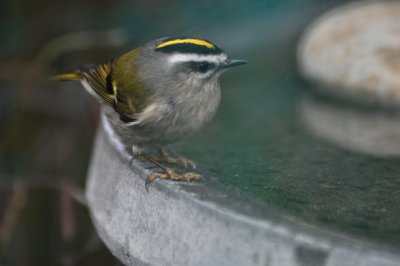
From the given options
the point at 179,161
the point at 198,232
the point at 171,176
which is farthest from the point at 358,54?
the point at 198,232

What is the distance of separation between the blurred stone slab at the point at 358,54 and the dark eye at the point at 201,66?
120cm

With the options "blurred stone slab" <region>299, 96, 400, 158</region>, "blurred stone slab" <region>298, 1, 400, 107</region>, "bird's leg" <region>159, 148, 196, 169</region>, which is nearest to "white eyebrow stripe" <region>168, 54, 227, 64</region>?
"bird's leg" <region>159, 148, 196, 169</region>

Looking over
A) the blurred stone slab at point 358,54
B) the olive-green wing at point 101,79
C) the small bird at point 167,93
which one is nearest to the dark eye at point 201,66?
the small bird at point 167,93

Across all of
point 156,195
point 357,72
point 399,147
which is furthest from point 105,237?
point 357,72

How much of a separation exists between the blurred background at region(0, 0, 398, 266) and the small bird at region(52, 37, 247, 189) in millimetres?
654

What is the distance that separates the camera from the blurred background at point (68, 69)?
191 inches

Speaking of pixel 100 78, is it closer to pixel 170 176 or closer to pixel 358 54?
pixel 170 176

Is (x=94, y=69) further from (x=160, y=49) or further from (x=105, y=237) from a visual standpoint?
(x=105, y=237)

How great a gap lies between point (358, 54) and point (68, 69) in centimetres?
240

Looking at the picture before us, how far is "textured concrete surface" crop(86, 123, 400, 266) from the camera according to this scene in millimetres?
2385

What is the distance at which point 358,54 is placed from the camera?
433cm

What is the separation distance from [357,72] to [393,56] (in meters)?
0.19

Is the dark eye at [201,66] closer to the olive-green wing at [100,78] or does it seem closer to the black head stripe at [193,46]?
the black head stripe at [193,46]

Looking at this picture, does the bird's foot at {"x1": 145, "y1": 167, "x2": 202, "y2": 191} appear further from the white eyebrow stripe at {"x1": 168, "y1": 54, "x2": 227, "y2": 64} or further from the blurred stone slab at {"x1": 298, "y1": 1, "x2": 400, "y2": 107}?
the blurred stone slab at {"x1": 298, "y1": 1, "x2": 400, "y2": 107}
